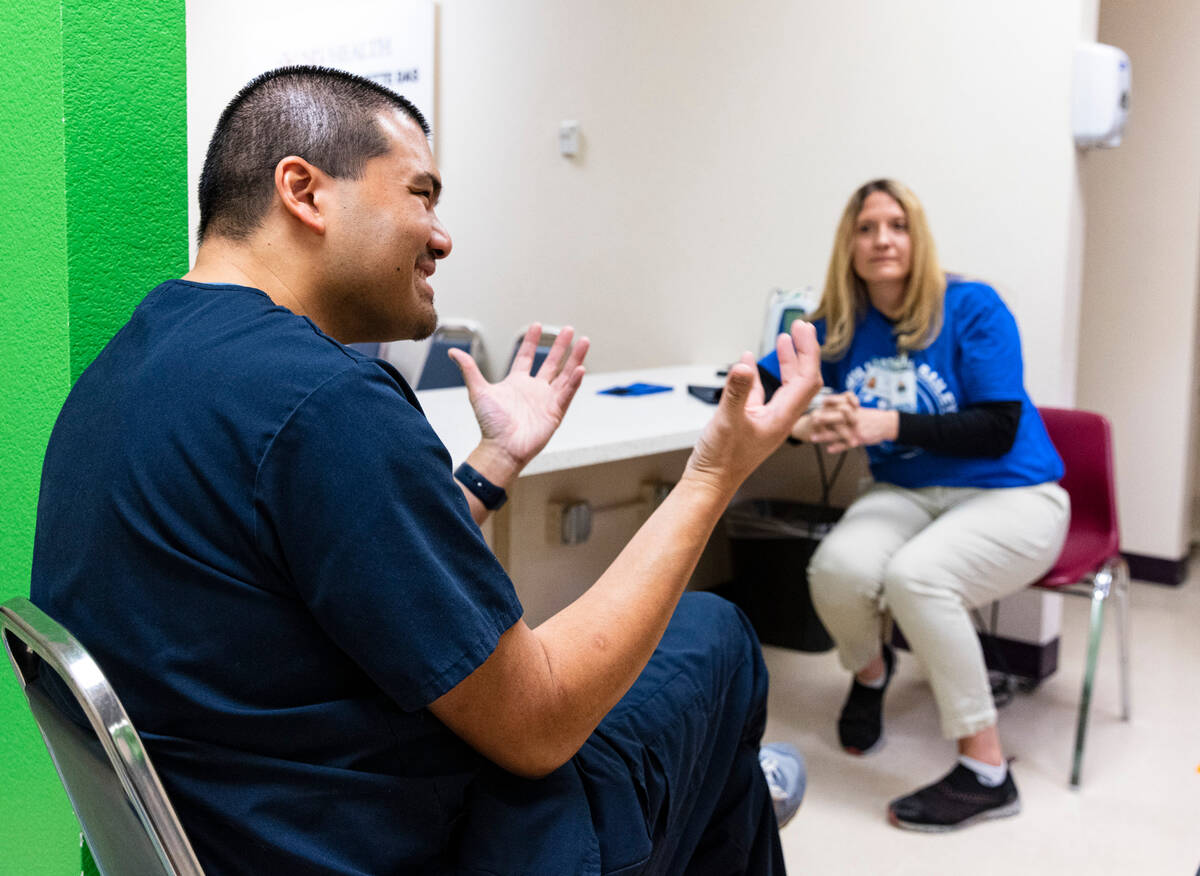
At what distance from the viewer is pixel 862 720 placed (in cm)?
239

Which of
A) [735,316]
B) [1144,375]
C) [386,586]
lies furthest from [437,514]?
[1144,375]

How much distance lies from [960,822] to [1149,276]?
2246 mm

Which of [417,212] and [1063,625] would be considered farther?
[1063,625]

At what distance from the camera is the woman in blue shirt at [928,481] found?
82.7 inches

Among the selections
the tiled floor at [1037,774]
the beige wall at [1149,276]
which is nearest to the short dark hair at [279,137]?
the tiled floor at [1037,774]

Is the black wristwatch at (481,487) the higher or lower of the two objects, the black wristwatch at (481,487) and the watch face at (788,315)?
the lower

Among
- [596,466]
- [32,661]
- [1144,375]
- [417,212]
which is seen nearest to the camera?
[32,661]

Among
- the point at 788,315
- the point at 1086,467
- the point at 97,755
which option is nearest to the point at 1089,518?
the point at 1086,467

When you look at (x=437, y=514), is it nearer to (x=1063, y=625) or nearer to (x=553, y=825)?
(x=553, y=825)

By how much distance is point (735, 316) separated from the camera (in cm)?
349

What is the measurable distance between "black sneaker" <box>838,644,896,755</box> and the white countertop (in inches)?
27.9

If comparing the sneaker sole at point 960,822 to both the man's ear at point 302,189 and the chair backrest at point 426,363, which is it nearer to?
the man's ear at point 302,189

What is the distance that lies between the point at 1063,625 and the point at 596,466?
5.58ft

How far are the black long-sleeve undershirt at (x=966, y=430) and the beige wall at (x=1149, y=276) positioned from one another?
167 cm
